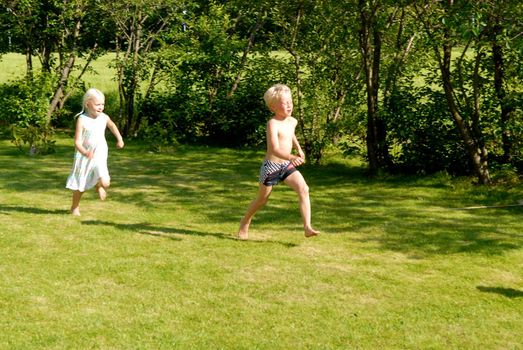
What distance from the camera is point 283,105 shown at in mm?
7680

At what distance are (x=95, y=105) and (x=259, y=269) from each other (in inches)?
130

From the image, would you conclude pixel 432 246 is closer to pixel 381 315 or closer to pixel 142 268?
pixel 381 315

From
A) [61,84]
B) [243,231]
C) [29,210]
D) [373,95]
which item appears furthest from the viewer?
[61,84]

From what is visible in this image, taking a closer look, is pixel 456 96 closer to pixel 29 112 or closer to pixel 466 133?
pixel 466 133

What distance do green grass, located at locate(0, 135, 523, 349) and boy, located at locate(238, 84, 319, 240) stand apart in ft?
1.64

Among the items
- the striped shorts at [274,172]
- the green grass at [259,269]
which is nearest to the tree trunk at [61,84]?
the green grass at [259,269]

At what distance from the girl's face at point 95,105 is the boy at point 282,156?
232 centimetres

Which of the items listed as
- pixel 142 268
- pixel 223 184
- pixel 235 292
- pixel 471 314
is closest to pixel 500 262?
pixel 471 314

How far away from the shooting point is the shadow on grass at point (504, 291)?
20.8 ft

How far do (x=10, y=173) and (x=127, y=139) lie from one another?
15.8 ft

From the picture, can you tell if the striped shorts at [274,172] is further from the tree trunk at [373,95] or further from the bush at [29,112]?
the bush at [29,112]

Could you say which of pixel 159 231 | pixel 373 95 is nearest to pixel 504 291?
pixel 159 231

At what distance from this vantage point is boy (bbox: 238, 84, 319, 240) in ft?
25.1

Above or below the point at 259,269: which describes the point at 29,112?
above
